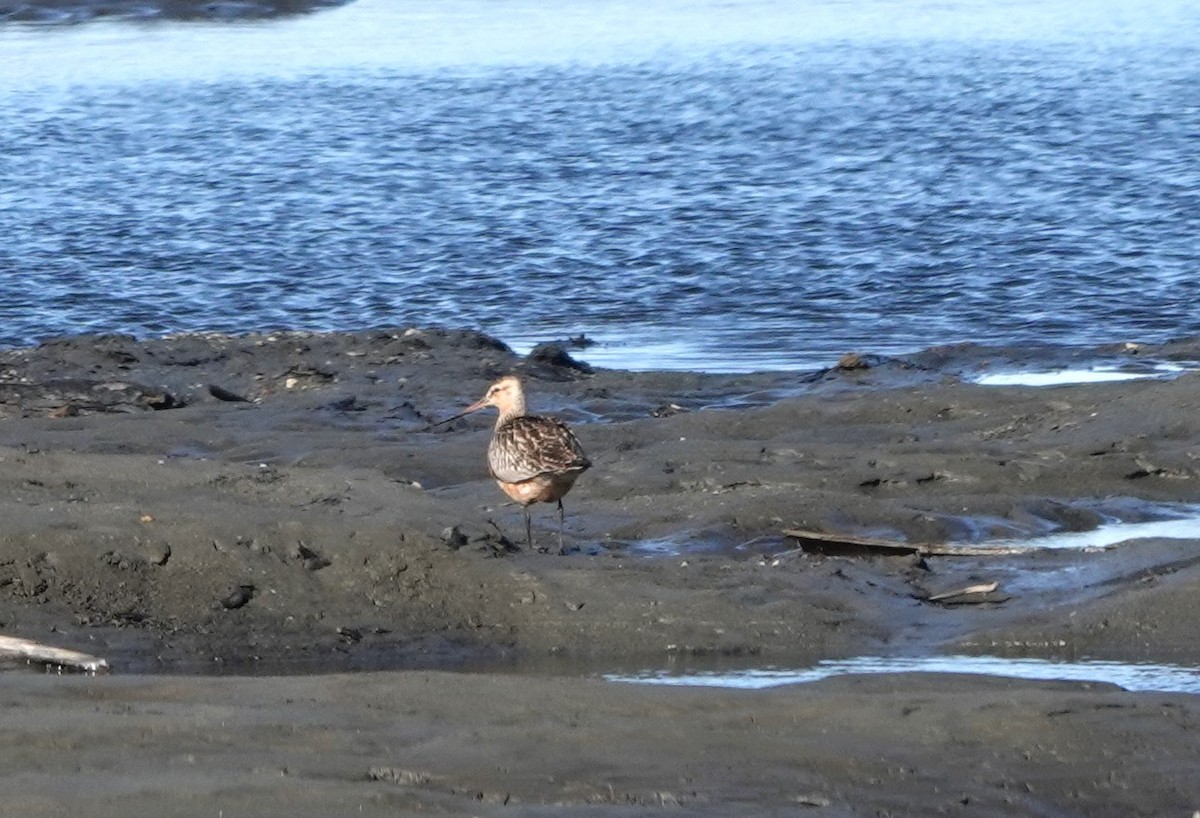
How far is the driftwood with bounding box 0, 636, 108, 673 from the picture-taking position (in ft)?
22.3

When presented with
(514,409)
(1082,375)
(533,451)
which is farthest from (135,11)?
(533,451)

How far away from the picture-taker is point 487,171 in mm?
23062

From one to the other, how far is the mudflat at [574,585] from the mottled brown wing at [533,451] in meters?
0.26

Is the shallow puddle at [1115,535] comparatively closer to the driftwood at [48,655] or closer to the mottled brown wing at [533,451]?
the mottled brown wing at [533,451]

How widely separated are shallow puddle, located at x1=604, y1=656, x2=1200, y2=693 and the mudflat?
132mm

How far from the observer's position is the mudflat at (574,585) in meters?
5.34

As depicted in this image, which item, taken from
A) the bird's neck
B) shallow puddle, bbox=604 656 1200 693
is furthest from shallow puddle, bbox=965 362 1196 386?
shallow puddle, bbox=604 656 1200 693

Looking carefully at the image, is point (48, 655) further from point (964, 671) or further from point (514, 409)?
point (514, 409)

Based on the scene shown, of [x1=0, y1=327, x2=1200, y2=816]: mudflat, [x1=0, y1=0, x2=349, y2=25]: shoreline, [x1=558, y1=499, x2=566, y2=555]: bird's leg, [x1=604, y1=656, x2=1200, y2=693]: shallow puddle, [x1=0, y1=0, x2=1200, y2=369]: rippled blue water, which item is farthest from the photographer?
[x1=0, y1=0, x2=349, y2=25]: shoreline

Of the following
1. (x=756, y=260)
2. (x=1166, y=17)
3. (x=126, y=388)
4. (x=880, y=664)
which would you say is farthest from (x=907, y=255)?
(x=1166, y=17)


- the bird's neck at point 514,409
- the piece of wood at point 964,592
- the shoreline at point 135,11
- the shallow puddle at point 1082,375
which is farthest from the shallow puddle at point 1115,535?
the shoreline at point 135,11

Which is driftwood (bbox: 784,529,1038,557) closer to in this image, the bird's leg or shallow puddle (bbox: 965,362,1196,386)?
the bird's leg

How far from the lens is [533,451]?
8922 millimetres

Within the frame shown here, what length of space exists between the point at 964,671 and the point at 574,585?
1640 mm
